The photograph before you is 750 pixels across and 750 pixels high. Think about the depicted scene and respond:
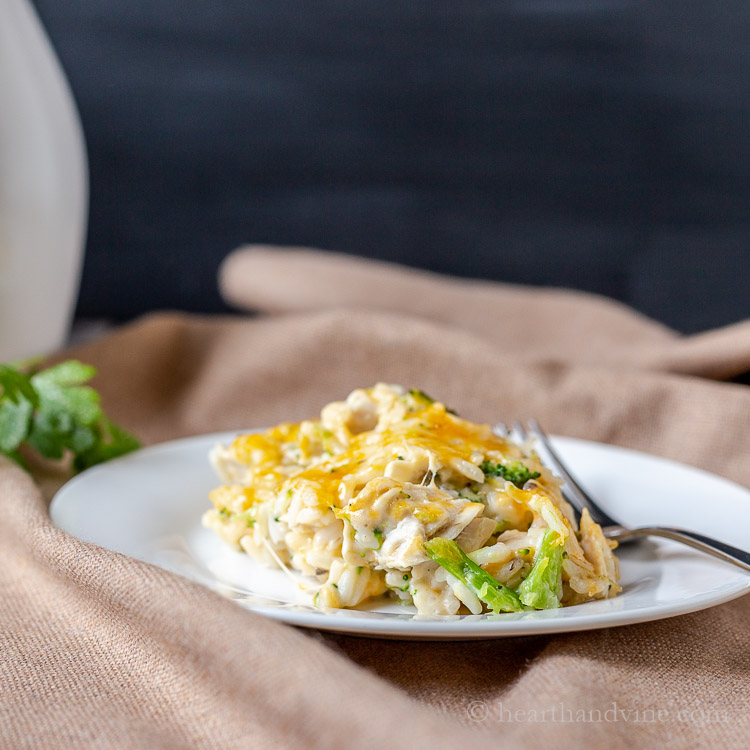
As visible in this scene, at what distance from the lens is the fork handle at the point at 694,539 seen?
4.18 ft

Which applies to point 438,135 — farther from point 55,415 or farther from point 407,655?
point 407,655

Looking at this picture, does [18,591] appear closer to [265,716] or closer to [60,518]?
[60,518]

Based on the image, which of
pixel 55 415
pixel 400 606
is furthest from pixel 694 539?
pixel 55 415

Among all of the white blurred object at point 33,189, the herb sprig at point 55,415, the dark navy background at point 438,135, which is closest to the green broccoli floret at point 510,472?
the herb sprig at point 55,415

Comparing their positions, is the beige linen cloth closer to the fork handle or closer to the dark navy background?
the fork handle

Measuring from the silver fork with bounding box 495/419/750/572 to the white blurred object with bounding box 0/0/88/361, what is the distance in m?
1.14

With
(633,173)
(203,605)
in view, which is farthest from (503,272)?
(203,605)

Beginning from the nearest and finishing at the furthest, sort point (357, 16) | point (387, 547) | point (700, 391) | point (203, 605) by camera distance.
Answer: point (203, 605)
point (387, 547)
point (700, 391)
point (357, 16)

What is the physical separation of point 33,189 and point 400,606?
1.41m

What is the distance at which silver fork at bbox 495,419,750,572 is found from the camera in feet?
4.24

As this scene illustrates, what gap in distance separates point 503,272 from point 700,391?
158cm

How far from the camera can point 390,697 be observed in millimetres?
939

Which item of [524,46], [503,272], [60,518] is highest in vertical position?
[524,46]

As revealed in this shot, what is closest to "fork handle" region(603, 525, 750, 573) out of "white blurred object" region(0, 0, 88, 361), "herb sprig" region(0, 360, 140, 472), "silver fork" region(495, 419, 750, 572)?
"silver fork" region(495, 419, 750, 572)
